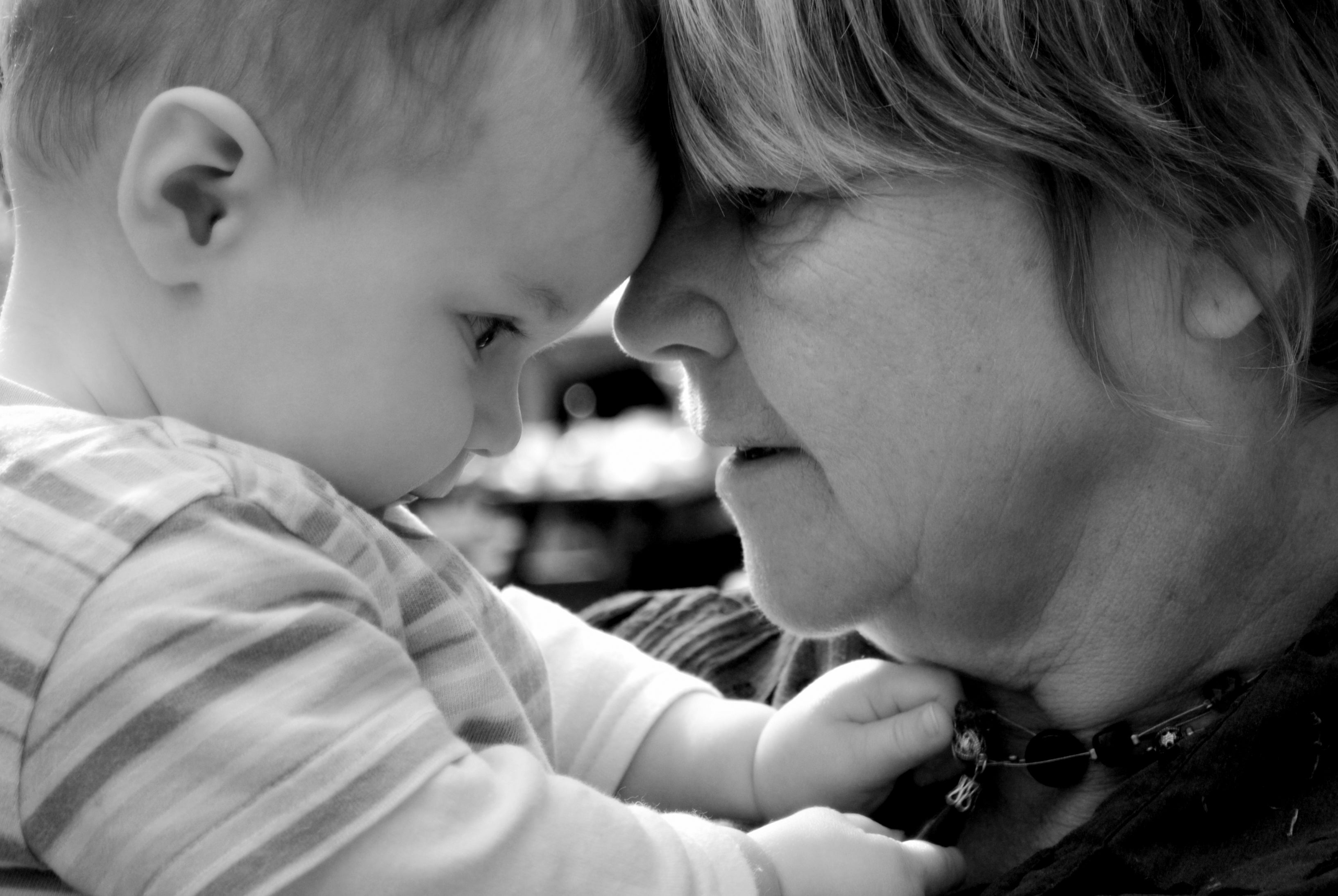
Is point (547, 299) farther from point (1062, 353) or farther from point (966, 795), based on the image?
point (966, 795)

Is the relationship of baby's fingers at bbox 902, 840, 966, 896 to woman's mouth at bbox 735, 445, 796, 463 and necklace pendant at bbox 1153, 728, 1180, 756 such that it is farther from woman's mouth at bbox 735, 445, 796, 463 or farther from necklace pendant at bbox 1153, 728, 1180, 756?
woman's mouth at bbox 735, 445, 796, 463

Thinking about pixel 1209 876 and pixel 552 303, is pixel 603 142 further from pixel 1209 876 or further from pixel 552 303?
pixel 1209 876

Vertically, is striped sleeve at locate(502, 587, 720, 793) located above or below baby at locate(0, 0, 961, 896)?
below

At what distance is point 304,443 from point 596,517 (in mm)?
3539

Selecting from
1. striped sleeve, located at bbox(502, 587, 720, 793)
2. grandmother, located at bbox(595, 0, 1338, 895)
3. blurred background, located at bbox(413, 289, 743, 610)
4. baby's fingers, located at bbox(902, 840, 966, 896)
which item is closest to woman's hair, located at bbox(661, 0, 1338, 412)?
grandmother, located at bbox(595, 0, 1338, 895)

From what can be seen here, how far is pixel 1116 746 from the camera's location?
131cm

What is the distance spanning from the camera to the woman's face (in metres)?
1.25

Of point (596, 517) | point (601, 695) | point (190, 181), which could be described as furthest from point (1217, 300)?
point (596, 517)

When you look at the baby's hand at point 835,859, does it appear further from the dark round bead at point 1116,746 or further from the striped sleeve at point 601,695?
the striped sleeve at point 601,695

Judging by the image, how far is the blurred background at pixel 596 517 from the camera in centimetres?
446

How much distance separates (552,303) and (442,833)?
54 centimetres

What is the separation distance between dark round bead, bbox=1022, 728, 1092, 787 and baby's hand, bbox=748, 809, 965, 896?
22cm

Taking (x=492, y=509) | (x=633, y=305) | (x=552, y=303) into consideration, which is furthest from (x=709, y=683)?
(x=492, y=509)

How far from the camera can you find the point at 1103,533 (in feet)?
4.32
